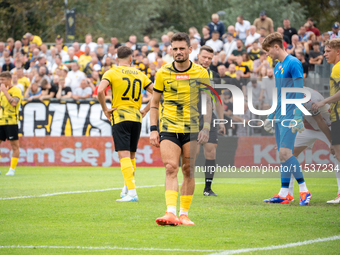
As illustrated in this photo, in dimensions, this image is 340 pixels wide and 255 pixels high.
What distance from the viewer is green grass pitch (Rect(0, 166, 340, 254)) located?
528 cm

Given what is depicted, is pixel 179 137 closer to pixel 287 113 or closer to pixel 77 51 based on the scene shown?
pixel 287 113

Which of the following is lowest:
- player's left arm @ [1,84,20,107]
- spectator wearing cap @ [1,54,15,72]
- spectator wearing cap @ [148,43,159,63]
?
player's left arm @ [1,84,20,107]

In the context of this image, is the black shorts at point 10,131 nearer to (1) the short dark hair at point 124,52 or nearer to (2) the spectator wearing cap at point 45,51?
(1) the short dark hair at point 124,52

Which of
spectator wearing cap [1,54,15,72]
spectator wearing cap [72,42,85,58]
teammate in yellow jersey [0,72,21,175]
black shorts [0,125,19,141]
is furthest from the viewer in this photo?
spectator wearing cap [72,42,85,58]

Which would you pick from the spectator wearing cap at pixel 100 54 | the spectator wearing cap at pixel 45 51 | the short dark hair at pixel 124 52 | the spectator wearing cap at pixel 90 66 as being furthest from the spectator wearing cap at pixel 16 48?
the short dark hair at pixel 124 52

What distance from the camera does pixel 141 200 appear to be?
8977 millimetres

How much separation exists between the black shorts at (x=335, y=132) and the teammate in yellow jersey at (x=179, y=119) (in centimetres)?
281

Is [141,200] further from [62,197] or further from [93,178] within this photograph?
[93,178]

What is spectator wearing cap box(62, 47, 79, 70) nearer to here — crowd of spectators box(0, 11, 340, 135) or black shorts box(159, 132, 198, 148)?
crowd of spectators box(0, 11, 340, 135)

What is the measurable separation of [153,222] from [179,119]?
134 centimetres

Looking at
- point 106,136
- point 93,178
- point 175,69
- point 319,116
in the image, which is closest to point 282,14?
point 106,136

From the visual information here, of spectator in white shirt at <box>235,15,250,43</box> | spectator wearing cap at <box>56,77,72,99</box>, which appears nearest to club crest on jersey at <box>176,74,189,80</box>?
spectator wearing cap at <box>56,77,72,99</box>

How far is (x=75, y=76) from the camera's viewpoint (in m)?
19.8

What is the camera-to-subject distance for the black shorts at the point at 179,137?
645cm
